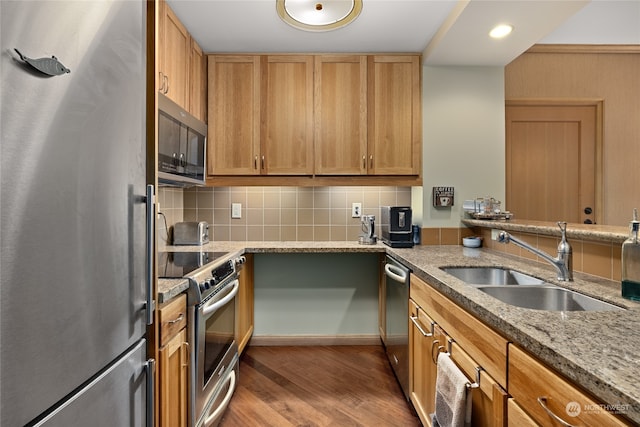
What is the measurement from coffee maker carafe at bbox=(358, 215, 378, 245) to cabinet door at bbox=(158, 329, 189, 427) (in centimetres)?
168

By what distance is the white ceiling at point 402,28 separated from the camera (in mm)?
1890

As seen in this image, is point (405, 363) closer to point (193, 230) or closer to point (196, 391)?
point (196, 391)

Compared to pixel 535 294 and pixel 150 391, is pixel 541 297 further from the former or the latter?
pixel 150 391

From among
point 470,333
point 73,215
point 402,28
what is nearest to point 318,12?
point 402,28

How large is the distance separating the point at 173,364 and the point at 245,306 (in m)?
1.35

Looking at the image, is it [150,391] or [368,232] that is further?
[368,232]

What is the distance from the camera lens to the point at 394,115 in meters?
2.62

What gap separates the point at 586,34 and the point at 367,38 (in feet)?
7.21

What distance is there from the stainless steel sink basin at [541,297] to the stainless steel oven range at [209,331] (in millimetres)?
1190

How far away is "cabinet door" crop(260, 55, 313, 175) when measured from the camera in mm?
2611

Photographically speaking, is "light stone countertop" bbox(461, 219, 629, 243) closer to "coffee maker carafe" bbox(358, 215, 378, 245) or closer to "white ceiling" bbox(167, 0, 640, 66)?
"coffee maker carafe" bbox(358, 215, 378, 245)

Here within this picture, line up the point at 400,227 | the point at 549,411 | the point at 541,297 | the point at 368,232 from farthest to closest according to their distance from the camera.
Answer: the point at 368,232 < the point at 400,227 < the point at 541,297 < the point at 549,411

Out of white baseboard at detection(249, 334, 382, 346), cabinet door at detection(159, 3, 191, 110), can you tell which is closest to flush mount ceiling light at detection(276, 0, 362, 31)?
cabinet door at detection(159, 3, 191, 110)

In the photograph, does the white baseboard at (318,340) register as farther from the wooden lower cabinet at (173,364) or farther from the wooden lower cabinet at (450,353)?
the wooden lower cabinet at (173,364)
